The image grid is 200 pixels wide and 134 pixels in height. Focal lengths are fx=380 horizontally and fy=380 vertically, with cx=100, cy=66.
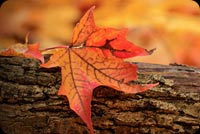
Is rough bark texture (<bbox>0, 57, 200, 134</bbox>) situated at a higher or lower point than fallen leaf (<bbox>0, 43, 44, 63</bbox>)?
lower

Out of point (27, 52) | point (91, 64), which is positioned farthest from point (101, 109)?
point (27, 52)

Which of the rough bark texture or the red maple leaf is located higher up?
the red maple leaf

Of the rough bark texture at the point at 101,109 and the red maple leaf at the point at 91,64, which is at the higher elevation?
the red maple leaf at the point at 91,64

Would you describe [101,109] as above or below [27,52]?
below

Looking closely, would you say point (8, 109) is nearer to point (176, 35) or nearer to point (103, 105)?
point (103, 105)

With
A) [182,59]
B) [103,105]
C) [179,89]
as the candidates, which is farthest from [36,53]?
[182,59]

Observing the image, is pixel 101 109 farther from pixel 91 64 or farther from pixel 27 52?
pixel 27 52
